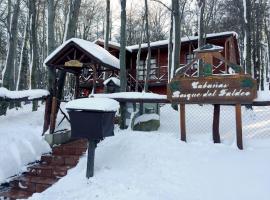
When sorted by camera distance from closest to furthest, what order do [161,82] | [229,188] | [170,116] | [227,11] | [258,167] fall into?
[229,188], [258,167], [170,116], [161,82], [227,11]

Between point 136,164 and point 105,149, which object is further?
point 105,149

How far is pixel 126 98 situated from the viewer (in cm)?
862

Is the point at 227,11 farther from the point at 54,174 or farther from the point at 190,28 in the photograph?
the point at 54,174

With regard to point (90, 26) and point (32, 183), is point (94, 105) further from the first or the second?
point (90, 26)

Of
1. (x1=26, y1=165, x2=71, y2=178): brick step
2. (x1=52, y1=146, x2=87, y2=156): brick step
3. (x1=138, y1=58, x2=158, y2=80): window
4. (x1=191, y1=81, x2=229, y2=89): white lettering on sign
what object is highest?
(x1=138, y1=58, x2=158, y2=80): window

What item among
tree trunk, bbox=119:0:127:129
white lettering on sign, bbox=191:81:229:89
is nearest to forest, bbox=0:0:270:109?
tree trunk, bbox=119:0:127:129

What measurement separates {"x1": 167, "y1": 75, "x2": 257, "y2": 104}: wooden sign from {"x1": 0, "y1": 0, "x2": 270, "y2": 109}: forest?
5356 mm

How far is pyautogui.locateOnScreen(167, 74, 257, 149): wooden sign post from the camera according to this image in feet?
24.3

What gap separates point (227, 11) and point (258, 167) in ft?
75.5

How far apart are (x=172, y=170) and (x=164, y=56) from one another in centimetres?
1915

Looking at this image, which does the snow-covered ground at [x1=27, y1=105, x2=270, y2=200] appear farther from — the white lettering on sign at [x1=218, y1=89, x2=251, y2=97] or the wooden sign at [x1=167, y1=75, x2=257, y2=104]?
the white lettering on sign at [x1=218, y1=89, x2=251, y2=97]

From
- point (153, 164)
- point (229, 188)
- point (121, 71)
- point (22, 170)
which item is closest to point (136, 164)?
point (153, 164)

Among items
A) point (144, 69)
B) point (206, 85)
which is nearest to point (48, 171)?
point (206, 85)

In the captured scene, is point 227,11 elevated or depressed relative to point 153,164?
elevated
